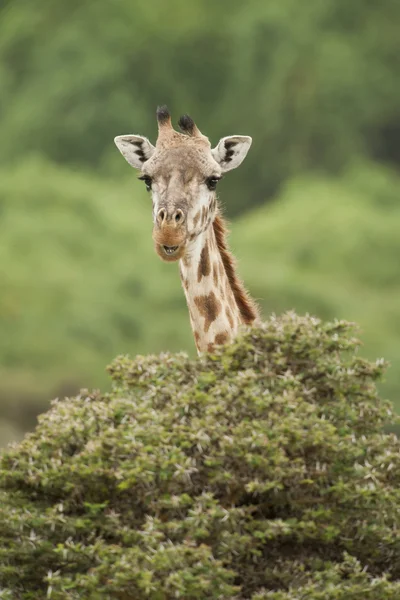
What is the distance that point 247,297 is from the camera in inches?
497

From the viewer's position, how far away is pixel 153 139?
4119 cm

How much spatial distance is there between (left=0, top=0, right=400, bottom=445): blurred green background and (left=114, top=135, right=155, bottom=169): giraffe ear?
73.5ft

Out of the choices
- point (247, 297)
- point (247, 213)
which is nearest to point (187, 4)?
point (247, 213)

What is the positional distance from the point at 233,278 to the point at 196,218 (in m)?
1.23

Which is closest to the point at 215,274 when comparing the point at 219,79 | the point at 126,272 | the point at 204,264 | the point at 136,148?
the point at 204,264

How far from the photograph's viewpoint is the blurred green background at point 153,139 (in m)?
36.4

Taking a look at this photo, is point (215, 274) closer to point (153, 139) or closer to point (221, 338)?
point (221, 338)

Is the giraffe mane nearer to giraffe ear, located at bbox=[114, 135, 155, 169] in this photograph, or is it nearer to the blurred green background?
giraffe ear, located at bbox=[114, 135, 155, 169]

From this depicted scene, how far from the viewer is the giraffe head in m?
11.1

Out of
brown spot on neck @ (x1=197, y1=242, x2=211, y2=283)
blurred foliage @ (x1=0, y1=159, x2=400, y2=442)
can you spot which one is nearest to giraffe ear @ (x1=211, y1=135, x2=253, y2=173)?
brown spot on neck @ (x1=197, y1=242, x2=211, y2=283)

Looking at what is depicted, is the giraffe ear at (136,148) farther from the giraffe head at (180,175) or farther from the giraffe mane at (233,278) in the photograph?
the giraffe mane at (233,278)

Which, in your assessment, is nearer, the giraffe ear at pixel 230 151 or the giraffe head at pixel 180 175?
the giraffe head at pixel 180 175

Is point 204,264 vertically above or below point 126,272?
below

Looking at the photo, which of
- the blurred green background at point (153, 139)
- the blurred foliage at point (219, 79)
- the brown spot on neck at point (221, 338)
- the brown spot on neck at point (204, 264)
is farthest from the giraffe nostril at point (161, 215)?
the blurred foliage at point (219, 79)
